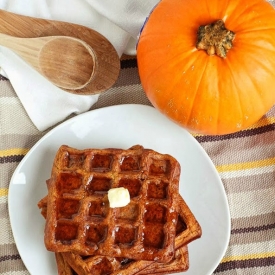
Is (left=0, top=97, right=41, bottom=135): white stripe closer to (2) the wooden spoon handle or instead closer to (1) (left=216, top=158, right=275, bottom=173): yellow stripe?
(2) the wooden spoon handle

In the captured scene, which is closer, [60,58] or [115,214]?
[115,214]

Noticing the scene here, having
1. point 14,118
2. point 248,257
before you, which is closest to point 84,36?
point 14,118

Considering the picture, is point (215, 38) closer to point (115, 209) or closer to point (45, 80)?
point (115, 209)

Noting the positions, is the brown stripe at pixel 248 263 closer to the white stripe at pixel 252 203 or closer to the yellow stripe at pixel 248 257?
the yellow stripe at pixel 248 257

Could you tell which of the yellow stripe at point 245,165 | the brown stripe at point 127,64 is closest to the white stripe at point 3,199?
the brown stripe at point 127,64

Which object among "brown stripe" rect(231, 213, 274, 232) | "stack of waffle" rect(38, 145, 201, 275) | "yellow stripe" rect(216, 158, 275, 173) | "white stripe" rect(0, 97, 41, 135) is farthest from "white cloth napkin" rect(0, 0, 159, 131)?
"brown stripe" rect(231, 213, 274, 232)

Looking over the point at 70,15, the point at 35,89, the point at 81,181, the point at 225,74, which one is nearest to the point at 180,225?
the point at 81,181
